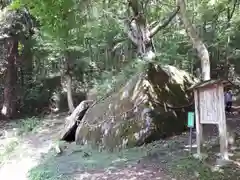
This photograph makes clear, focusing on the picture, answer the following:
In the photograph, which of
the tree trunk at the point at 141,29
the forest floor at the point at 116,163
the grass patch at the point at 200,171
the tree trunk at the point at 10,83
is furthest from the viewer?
the tree trunk at the point at 10,83

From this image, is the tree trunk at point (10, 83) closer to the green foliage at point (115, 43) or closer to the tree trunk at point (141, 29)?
the green foliage at point (115, 43)

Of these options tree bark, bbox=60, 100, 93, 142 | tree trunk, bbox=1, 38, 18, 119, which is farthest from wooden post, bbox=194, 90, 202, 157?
tree trunk, bbox=1, 38, 18, 119

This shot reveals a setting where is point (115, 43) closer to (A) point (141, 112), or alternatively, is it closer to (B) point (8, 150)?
(B) point (8, 150)

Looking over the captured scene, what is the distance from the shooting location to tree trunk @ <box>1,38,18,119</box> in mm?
15853

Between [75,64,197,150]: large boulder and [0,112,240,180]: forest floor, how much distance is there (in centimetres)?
34

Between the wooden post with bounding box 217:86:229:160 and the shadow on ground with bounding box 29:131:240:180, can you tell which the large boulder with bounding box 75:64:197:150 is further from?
the wooden post with bounding box 217:86:229:160

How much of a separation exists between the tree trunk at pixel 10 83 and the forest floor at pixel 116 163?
550 cm

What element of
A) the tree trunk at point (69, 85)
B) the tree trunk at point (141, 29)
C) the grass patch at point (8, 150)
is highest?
the tree trunk at point (141, 29)

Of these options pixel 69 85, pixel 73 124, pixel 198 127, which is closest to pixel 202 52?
pixel 198 127

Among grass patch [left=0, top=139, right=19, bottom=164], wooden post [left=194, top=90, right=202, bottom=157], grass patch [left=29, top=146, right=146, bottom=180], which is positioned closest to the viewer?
wooden post [left=194, top=90, right=202, bottom=157]

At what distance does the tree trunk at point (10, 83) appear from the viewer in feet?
52.0

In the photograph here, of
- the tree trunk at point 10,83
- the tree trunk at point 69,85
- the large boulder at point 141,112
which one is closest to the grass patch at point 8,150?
the large boulder at point 141,112

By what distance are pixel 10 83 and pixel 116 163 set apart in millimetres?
10719

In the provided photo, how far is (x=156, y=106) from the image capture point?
845cm
